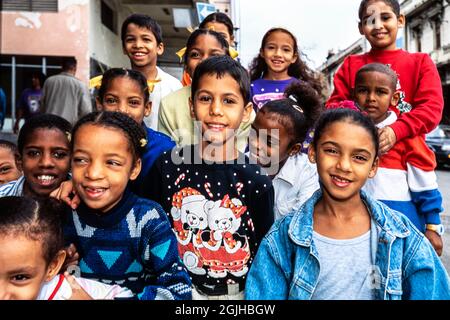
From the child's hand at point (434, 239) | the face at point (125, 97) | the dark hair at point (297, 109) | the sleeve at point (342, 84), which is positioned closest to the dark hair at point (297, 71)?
the dark hair at point (297, 109)

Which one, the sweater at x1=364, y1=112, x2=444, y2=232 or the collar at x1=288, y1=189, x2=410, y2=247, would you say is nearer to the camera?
the collar at x1=288, y1=189, x2=410, y2=247

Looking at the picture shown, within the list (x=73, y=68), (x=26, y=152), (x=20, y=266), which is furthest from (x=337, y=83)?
(x=73, y=68)

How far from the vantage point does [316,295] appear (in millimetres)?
1715

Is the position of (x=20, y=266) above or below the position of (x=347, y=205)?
below

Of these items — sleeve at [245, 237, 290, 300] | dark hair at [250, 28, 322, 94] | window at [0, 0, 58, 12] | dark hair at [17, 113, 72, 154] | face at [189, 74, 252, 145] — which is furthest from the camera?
window at [0, 0, 58, 12]

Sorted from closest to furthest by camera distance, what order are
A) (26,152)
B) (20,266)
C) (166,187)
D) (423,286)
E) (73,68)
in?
(20,266), (423,286), (166,187), (26,152), (73,68)

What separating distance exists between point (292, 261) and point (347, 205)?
1.01 feet

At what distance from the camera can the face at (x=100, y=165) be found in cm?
166

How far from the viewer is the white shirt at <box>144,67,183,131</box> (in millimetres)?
2914

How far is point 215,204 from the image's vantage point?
189 centimetres

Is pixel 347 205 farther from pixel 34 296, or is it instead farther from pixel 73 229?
pixel 34 296

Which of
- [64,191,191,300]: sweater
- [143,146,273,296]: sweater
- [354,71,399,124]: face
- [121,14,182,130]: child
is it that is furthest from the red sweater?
[64,191,191,300]: sweater

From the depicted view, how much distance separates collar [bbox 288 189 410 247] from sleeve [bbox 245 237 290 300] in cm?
11

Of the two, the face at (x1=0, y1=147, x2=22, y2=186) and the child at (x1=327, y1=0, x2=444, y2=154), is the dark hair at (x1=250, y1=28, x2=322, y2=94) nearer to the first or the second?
the child at (x1=327, y1=0, x2=444, y2=154)
